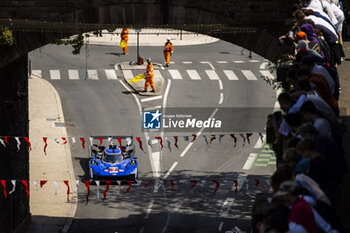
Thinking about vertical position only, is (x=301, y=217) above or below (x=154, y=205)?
above

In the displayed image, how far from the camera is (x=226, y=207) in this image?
115ft

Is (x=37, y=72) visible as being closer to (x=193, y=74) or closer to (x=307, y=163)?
(x=193, y=74)

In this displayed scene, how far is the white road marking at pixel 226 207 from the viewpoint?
112ft

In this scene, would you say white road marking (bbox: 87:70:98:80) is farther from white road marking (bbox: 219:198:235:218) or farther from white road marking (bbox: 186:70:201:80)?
white road marking (bbox: 219:198:235:218)

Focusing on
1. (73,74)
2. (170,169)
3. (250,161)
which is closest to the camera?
(170,169)

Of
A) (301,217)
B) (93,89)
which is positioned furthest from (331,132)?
(93,89)

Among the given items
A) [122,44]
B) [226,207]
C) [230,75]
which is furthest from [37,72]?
[226,207]

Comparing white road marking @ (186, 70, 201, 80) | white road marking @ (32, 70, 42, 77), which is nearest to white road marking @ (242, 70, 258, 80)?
white road marking @ (186, 70, 201, 80)

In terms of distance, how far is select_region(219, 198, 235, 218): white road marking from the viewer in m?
34.3

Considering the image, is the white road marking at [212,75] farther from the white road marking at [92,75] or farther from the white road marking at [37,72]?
the white road marking at [37,72]

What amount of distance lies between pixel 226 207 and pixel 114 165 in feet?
17.0

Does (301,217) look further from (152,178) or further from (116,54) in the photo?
(116,54)

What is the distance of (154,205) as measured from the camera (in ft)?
116

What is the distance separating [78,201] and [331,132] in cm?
2337
